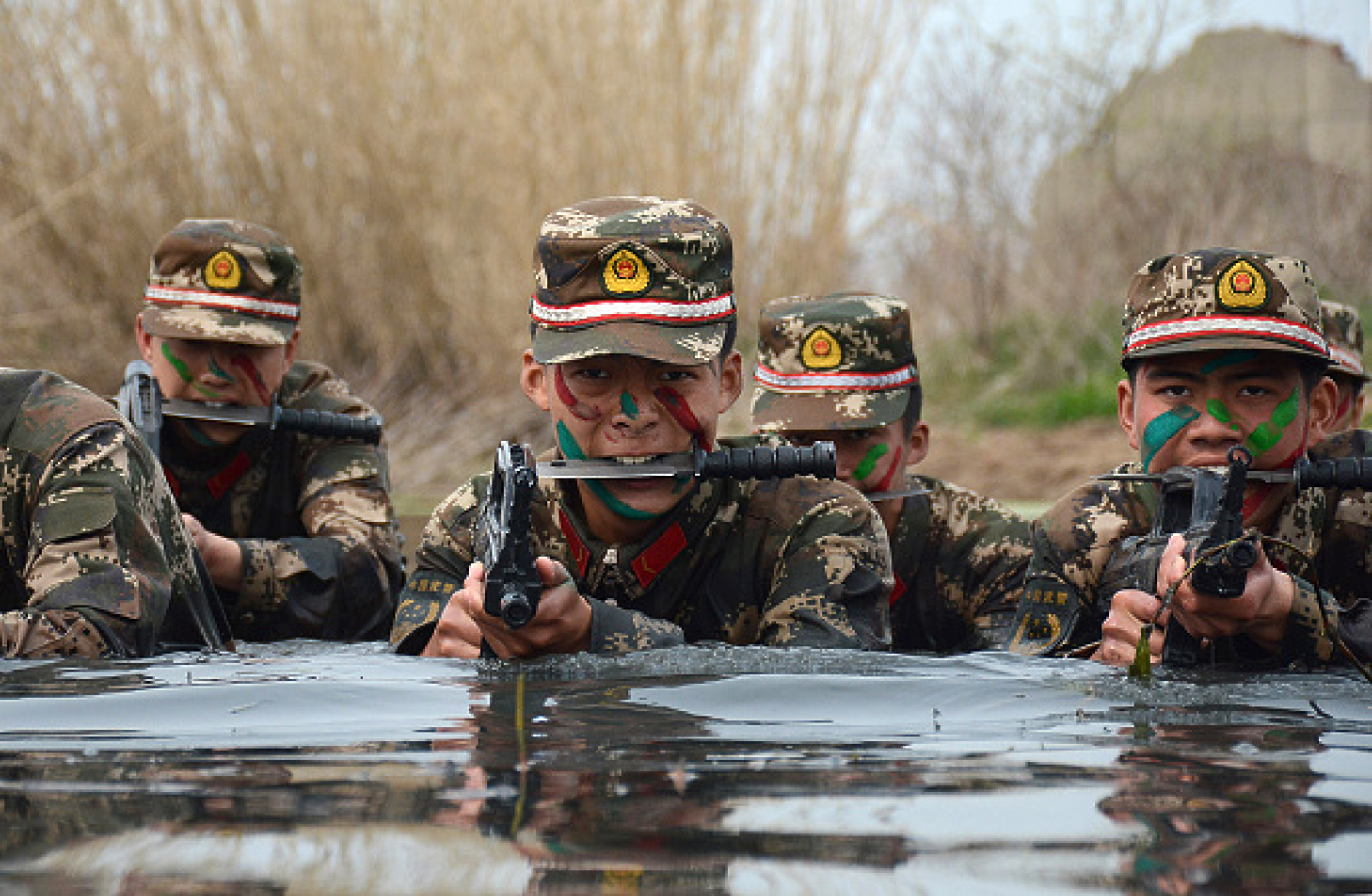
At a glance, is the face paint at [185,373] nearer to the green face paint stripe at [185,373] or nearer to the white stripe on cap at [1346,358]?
the green face paint stripe at [185,373]

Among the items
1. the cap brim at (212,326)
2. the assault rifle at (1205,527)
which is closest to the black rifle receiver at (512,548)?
the assault rifle at (1205,527)

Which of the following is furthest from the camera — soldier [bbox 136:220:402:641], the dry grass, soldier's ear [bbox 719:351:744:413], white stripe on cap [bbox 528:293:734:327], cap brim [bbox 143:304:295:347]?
the dry grass

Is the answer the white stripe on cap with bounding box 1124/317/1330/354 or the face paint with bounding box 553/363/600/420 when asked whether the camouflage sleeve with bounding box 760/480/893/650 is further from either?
the white stripe on cap with bounding box 1124/317/1330/354

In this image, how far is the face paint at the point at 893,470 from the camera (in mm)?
6617

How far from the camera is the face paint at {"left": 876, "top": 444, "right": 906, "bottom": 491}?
662 centimetres

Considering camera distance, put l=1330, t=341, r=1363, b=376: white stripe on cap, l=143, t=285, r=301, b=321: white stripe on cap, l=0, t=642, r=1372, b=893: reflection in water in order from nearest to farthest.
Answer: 1. l=0, t=642, r=1372, b=893: reflection in water
2. l=1330, t=341, r=1363, b=376: white stripe on cap
3. l=143, t=285, r=301, b=321: white stripe on cap

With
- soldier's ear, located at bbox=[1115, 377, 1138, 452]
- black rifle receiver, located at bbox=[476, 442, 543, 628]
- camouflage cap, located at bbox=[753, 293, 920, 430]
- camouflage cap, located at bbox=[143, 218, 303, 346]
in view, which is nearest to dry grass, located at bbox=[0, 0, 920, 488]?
camouflage cap, located at bbox=[143, 218, 303, 346]

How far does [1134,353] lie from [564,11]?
8.27m

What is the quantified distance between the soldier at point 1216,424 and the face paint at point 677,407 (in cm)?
104

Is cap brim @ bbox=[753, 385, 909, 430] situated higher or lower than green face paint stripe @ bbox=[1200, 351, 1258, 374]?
lower

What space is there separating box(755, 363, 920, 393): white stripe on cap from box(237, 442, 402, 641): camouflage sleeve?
5.41 feet

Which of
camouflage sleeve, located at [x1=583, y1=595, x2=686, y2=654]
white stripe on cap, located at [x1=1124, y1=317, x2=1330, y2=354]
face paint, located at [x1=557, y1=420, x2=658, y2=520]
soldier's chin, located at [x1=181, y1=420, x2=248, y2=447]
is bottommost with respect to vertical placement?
camouflage sleeve, located at [x1=583, y1=595, x2=686, y2=654]

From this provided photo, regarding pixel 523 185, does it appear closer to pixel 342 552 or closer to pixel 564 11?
pixel 564 11

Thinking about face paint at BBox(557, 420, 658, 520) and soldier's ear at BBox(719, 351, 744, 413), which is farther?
soldier's ear at BBox(719, 351, 744, 413)
